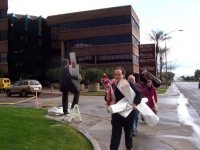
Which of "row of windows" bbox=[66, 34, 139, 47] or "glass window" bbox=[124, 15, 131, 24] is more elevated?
"glass window" bbox=[124, 15, 131, 24]

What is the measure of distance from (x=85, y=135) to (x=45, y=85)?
156ft

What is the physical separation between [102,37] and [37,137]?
1677 inches

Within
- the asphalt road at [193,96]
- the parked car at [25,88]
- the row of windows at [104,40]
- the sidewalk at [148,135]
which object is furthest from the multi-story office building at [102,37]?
the sidewalk at [148,135]

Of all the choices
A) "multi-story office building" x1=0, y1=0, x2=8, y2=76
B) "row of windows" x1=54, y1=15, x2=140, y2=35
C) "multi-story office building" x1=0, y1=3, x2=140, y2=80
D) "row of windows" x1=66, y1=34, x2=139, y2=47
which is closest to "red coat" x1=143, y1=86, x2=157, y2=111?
"multi-story office building" x1=0, y1=3, x2=140, y2=80

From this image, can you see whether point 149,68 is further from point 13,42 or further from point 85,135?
point 13,42

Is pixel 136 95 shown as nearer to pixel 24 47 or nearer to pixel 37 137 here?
pixel 37 137

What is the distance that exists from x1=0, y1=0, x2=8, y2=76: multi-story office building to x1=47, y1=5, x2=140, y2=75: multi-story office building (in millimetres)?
10023

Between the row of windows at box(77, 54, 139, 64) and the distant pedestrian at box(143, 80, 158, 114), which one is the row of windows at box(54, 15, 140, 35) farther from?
the distant pedestrian at box(143, 80, 158, 114)

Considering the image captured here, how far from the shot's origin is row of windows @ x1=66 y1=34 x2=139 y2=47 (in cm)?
4672

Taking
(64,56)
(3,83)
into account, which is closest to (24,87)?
(3,83)

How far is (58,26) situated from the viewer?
175 feet

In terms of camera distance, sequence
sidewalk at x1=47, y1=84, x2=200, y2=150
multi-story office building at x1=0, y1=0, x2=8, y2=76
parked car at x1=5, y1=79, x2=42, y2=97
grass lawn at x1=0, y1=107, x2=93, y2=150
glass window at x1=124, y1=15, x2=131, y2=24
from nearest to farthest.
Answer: grass lawn at x1=0, y1=107, x2=93, y2=150 < sidewalk at x1=47, y1=84, x2=200, y2=150 < parked car at x1=5, y1=79, x2=42, y2=97 < glass window at x1=124, y1=15, x2=131, y2=24 < multi-story office building at x1=0, y1=0, x2=8, y2=76

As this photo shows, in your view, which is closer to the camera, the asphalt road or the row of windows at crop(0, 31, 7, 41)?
the asphalt road

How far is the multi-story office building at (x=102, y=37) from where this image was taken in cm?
4634
